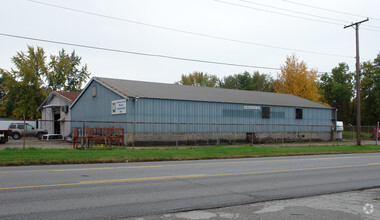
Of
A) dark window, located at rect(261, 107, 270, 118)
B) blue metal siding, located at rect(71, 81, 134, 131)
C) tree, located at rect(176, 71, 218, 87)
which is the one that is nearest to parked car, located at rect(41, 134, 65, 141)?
blue metal siding, located at rect(71, 81, 134, 131)

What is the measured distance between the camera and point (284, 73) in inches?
2509

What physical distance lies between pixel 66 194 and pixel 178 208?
2677mm

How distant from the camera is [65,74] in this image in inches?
2362

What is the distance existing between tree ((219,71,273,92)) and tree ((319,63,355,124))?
12367mm

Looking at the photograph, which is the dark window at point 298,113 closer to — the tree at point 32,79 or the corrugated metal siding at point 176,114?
the corrugated metal siding at point 176,114

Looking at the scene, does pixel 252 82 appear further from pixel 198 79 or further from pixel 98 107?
pixel 98 107

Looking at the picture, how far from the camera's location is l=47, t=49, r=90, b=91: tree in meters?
58.7

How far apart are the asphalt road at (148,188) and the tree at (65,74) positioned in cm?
5103

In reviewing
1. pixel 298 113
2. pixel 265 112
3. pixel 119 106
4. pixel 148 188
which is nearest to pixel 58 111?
pixel 119 106

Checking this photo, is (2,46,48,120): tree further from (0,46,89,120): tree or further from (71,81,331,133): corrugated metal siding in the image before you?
(71,81,331,133): corrugated metal siding

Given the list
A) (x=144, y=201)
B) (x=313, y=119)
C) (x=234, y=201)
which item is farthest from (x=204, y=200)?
(x=313, y=119)

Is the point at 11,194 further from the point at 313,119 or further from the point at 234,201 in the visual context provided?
the point at 313,119

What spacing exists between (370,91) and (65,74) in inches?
2255

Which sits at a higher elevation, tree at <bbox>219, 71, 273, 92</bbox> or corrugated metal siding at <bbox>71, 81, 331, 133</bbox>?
tree at <bbox>219, 71, 273, 92</bbox>
